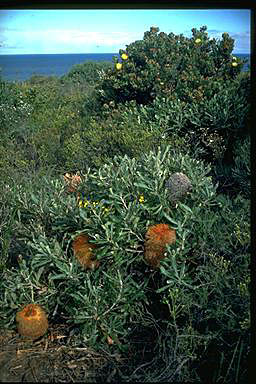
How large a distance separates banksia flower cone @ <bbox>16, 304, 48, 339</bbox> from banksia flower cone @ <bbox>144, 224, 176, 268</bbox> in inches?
32.0

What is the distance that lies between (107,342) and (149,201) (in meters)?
1.05

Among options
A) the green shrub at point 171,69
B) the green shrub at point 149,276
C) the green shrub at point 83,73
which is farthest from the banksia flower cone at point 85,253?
the green shrub at point 83,73

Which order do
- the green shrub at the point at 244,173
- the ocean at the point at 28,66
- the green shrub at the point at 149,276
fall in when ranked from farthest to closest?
the ocean at the point at 28,66
the green shrub at the point at 244,173
the green shrub at the point at 149,276

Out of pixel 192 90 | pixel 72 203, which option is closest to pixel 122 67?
pixel 192 90

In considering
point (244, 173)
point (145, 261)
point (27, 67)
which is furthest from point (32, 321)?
point (27, 67)

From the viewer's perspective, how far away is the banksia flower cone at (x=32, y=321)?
3305 millimetres

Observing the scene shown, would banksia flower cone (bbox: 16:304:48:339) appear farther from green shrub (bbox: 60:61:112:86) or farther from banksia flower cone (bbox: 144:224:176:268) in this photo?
green shrub (bbox: 60:61:112:86)

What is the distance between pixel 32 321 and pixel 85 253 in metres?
0.60

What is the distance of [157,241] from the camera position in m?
3.36

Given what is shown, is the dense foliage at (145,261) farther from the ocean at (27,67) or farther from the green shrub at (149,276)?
the ocean at (27,67)

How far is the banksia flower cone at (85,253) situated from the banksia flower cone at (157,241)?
0.40 meters

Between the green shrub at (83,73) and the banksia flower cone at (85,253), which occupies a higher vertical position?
the green shrub at (83,73)

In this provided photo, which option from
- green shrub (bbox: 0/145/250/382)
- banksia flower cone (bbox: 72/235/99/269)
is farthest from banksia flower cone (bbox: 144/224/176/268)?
banksia flower cone (bbox: 72/235/99/269)

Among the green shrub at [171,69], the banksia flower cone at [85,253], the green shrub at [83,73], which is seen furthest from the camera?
the green shrub at [83,73]
